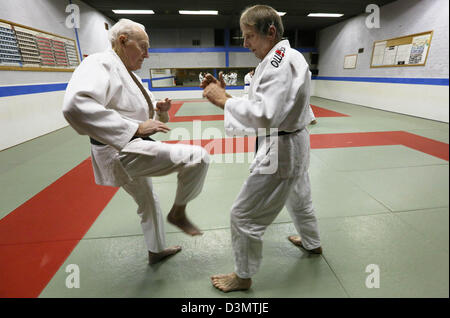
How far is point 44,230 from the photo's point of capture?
2.29 meters

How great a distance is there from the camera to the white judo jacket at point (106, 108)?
1138 mm

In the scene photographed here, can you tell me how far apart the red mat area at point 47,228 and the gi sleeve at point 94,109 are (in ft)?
4.19

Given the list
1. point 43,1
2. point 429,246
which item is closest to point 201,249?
point 429,246

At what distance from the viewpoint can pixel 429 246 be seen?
77 centimetres

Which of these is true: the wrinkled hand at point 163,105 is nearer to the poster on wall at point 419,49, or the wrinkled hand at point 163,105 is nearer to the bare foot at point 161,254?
the bare foot at point 161,254

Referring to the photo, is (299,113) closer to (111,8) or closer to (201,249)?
(201,249)

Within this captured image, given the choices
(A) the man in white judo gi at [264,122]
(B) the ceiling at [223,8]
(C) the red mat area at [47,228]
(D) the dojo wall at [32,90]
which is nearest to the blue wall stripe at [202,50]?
(B) the ceiling at [223,8]

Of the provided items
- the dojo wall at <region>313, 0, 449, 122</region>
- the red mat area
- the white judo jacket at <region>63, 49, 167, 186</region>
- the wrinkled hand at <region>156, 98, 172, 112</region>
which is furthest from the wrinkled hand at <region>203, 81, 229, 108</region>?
the dojo wall at <region>313, 0, 449, 122</region>

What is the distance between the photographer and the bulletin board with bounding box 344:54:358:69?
410 inches

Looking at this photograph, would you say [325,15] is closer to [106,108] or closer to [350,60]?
[350,60]

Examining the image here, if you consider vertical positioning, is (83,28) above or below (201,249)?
above

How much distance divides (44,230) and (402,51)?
10.1 m

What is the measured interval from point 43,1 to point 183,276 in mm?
8016

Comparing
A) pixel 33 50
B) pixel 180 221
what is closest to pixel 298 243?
pixel 180 221
